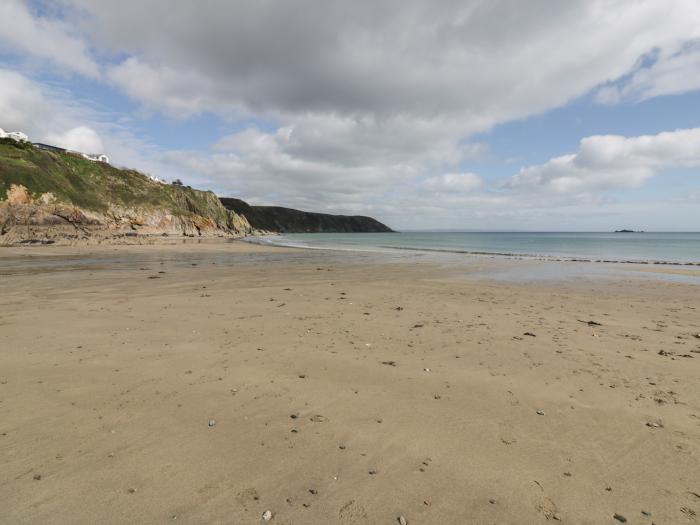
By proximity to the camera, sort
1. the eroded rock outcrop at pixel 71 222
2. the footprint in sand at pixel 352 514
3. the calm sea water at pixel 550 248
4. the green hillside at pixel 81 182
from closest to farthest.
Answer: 1. the footprint in sand at pixel 352 514
2. the calm sea water at pixel 550 248
3. the eroded rock outcrop at pixel 71 222
4. the green hillside at pixel 81 182

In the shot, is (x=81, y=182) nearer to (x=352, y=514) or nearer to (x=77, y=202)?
(x=77, y=202)

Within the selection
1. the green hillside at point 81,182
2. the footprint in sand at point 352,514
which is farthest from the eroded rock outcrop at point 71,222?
the footprint in sand at point 352,514

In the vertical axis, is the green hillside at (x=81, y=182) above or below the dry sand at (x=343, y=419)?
above

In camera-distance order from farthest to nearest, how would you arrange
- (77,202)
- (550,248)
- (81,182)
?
(550,248), (81,182), (77,202)

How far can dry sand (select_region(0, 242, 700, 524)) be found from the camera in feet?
10.1

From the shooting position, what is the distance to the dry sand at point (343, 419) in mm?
3064

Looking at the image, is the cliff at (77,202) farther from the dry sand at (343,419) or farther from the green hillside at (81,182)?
the dry sand at (343,419)

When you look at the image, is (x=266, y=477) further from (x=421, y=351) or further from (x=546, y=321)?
(x=546, y=321)

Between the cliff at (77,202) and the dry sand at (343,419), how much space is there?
153ft

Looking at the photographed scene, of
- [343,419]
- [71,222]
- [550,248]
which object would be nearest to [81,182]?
[71,222]

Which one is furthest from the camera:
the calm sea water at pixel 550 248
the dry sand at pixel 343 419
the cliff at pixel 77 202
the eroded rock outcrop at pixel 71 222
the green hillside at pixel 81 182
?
the green hillside at pixel 81 182

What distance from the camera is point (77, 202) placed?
5284 cm

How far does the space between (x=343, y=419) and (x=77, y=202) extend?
6407 centimetres

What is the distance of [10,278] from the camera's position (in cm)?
1577
